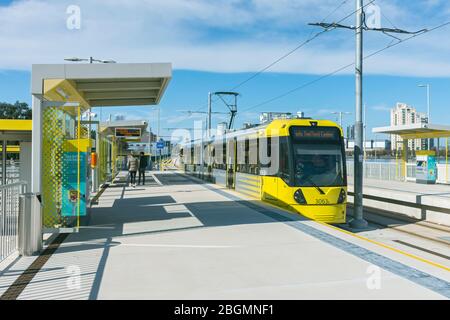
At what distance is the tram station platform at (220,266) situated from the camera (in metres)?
5.00

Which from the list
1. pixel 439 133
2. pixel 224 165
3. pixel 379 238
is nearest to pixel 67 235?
pixel 379 238

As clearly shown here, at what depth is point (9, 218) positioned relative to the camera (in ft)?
23.0

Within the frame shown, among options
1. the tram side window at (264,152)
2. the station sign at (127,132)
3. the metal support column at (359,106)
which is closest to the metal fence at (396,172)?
the metal support column at (359,106)

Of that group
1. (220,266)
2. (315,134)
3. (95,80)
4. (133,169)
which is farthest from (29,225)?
(133,169)

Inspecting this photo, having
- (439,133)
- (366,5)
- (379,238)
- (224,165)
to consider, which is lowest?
(379,238)

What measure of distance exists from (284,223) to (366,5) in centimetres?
657

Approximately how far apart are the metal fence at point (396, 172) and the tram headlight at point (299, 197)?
1517cm

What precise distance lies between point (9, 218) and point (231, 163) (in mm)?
13058

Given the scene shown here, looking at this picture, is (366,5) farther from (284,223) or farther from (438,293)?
(438,293)

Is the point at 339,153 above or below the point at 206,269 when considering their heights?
above

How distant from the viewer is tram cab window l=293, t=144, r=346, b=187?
12000 mm

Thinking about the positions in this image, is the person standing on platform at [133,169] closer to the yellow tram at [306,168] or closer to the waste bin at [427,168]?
the yellow tram at [306,168]

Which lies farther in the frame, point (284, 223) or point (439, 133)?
point (439, 133)
